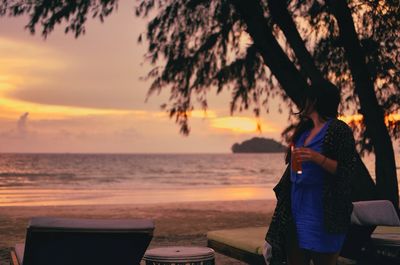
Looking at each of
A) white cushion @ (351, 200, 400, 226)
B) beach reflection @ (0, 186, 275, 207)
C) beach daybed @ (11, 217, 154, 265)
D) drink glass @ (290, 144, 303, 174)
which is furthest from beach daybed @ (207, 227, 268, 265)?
beach reflection @ (0, 186, 275, 207)

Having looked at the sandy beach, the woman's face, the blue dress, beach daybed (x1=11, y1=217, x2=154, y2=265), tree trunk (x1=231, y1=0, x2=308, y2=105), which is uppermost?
tree trunk (x1=231, y1=0, x2=308, y2=105)

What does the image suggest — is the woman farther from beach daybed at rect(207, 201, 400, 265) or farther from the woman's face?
beach daybed at rect(207, 201, 400, 265)

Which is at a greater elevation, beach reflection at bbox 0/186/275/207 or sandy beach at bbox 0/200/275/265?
sandy beach at bbox 0/200/275/265

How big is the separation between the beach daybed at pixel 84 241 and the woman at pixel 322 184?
119 centimetres

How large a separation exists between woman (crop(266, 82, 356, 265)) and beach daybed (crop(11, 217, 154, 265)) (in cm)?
119

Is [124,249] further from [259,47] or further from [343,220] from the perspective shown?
[259,47]

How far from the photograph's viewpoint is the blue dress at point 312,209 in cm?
384

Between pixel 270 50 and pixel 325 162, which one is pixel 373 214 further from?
pixel 270 50

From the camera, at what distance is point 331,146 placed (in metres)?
3.84

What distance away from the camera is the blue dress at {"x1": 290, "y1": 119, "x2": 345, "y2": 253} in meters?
3.84

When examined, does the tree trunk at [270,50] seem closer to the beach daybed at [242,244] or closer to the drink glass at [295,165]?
the beach daybed at [242,244]

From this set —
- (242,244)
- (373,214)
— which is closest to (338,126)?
(373,214)

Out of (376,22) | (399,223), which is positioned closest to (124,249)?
(399,223)

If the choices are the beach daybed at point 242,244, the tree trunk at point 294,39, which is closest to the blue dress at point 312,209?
the beach daybed at point 242,244
